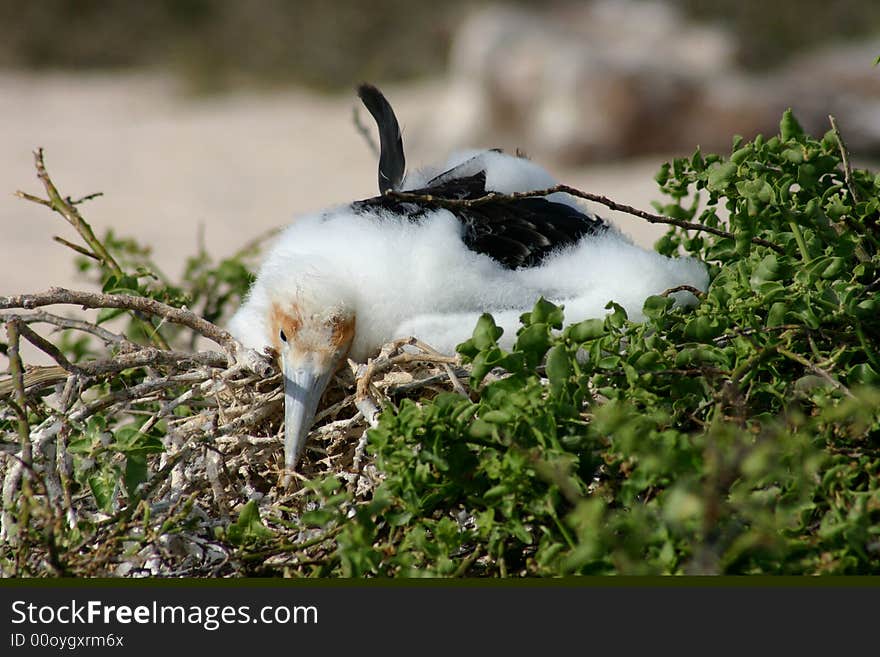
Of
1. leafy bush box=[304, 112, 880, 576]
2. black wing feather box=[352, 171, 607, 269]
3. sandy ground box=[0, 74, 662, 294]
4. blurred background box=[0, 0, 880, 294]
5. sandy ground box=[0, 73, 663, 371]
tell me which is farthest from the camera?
blurred background box=[0, 0, 880, 294]

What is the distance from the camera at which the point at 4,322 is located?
2.10 metres

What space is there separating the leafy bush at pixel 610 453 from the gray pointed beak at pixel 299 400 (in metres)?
0.07

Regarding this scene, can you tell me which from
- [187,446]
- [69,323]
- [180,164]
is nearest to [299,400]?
[187,446]

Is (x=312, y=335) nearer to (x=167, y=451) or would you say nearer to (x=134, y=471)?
(x=167, y=451)

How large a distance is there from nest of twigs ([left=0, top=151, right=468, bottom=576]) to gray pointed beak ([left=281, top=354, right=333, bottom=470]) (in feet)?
0.14

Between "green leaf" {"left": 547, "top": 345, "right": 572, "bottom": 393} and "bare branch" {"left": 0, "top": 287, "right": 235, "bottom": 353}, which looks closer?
"green leaf" {"left": 547, "top": 345, "right": 572, "bottom": 393}

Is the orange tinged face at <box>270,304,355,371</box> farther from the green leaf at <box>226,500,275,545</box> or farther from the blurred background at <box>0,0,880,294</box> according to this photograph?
the blurred background at <box>0,0,880,294</box>

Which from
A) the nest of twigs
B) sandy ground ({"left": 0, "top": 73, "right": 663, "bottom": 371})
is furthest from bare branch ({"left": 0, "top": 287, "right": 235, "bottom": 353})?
sandy ground ({"left": 0, "top": 73, "right": 663, "bottom": 371})

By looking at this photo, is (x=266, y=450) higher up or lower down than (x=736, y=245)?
lower down

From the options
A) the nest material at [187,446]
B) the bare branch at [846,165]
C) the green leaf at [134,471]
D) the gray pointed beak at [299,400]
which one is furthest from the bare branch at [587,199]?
the green leaf at [134,471]

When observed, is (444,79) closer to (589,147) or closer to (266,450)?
(589,147)

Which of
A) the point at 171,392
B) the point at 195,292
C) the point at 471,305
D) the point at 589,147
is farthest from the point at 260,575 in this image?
the point at 589,147

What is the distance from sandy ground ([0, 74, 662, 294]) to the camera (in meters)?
7.44

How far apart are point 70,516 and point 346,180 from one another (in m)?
7.42
